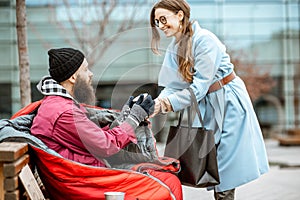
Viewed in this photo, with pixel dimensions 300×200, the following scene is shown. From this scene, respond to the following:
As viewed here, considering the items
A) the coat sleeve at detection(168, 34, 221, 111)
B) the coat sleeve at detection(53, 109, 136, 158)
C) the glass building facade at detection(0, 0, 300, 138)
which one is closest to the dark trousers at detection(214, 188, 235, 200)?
the coat sleeve at detection(168, 34, 221, 111)

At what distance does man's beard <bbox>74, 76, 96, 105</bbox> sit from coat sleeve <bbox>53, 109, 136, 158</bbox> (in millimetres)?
287

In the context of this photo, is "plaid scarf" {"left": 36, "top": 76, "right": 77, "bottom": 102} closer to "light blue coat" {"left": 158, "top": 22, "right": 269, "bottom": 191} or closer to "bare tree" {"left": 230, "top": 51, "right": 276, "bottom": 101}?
"light blue coat" {"left": 158, "top": 22, "right": 269, "bottom": 191}

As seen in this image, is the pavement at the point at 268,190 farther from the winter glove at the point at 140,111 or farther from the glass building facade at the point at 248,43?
the glass building facade at the point at 248,43

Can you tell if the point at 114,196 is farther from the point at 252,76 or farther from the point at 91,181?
the point at 252,76

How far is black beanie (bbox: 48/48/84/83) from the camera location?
3481 mm

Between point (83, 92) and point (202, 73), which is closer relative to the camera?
point (83, 92)

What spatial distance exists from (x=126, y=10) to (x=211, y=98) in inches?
532

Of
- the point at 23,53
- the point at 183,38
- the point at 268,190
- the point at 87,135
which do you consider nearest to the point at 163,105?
the point at 183,38

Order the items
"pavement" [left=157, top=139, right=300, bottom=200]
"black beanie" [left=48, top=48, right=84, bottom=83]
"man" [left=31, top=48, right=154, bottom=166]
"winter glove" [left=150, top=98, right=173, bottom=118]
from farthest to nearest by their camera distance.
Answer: "pavement" [left=157, top=139, right=300, bottom=200]
"winter glove" [left=150, top=98, right=173, bottom=118]
"black beanie" [left=48, top=48, right=84, bottom=83]
"man" [left=31, top=48, right=154, bottom=166]

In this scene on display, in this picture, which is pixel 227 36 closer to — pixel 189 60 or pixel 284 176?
pixel 284 176

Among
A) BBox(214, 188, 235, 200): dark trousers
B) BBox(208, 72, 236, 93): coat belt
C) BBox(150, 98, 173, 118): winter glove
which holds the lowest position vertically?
BBox(214, 188, 235, 200): dark trousers

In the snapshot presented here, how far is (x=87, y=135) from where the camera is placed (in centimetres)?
322

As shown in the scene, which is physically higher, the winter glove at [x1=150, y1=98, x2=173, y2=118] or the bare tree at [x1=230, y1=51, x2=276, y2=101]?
the winter glove at [x1=150, y1=98, x2=173, y2=118]

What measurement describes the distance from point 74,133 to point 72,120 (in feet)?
0.26
